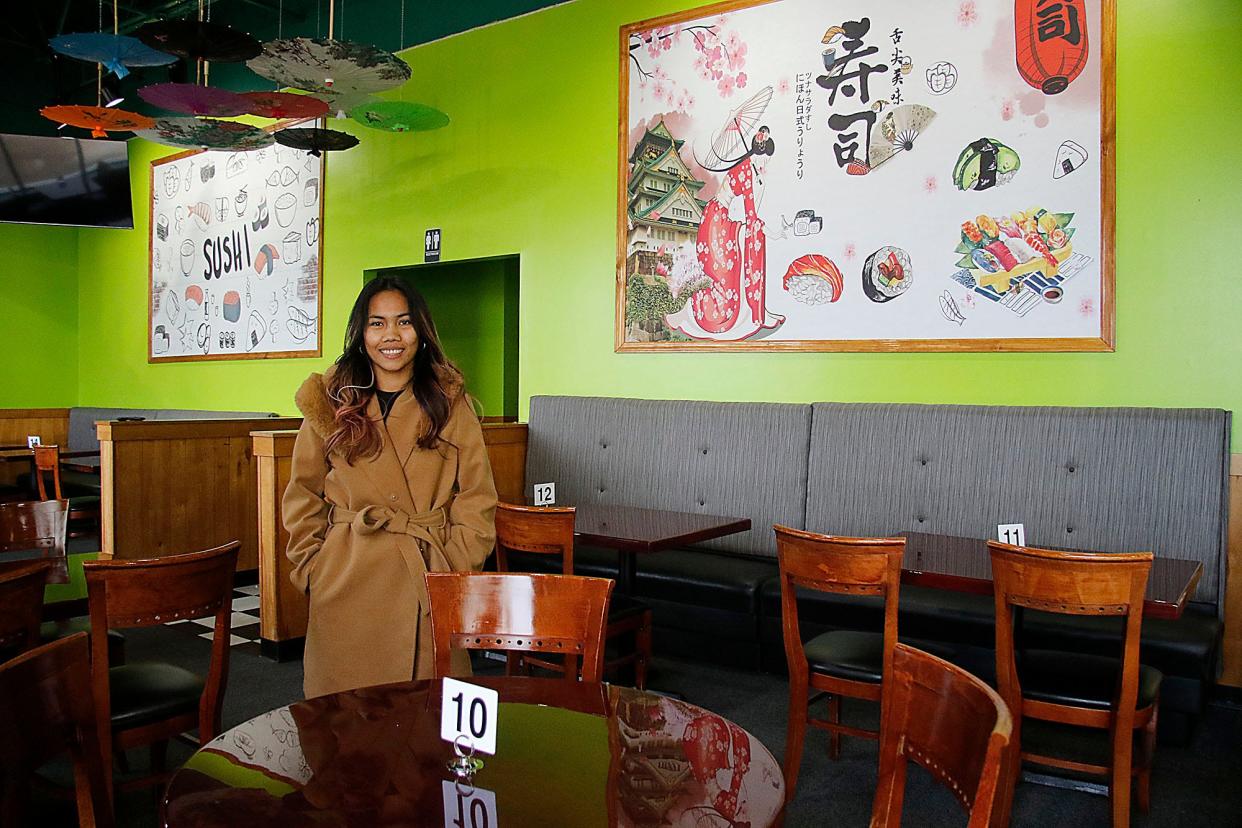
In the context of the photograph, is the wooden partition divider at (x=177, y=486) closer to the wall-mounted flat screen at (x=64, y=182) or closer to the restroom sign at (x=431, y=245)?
the restroom sign at (x=431, y=245)

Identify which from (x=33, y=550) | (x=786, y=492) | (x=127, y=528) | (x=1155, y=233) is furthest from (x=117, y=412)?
(x=1155, y=233)

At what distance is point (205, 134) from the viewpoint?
575cm

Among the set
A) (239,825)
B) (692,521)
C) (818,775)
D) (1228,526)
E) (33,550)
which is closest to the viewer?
(239,825)

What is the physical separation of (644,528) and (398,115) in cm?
296

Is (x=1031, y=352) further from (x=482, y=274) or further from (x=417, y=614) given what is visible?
(x=482, y=274)

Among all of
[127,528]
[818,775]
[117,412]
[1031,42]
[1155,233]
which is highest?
[1031,42]

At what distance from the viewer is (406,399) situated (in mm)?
2428

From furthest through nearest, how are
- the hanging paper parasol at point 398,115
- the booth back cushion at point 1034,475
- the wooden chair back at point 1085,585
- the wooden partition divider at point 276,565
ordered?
the hanging paper parasol at point 398,115, the wooden partition divider at point 276,565, the booth back cushion at point 1034,475, the wooden chair back at point 1085,585

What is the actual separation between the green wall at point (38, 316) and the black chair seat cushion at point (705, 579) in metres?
8.44

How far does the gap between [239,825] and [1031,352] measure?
391 centimetres

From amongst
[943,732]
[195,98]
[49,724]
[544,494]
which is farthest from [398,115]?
[943,732]

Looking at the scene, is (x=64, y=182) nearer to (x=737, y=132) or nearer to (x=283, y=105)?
(x=283, y=105)

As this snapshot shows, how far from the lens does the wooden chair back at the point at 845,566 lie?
2742 millimetres

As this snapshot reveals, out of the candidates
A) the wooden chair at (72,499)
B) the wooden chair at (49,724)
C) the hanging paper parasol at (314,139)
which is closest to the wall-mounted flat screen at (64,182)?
the wooden chair at (72,499)
